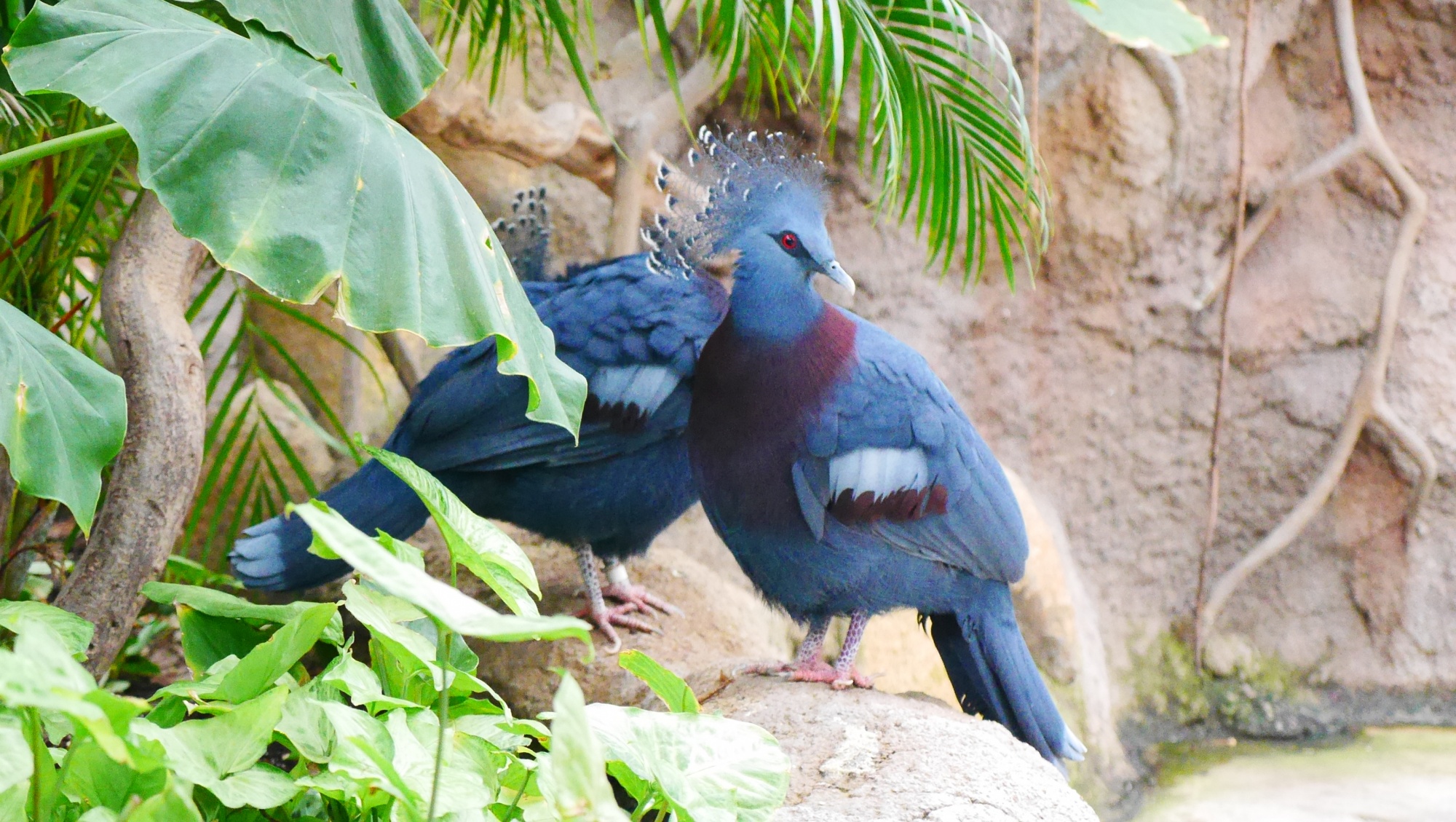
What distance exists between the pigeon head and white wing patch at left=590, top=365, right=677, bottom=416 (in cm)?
31

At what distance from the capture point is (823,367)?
2219 millimetres

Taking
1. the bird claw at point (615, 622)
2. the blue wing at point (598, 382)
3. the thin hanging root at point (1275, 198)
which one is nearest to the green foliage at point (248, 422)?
the blue wing at point (598, 382)

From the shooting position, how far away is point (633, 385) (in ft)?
8.11

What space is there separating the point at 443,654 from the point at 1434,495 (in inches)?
162

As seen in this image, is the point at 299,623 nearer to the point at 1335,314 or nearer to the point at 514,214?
the point at 514,214

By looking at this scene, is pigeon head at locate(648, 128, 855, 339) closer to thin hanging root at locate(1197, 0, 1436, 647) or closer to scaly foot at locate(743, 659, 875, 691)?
scaly foot at locate(743, 659, 875, 691)

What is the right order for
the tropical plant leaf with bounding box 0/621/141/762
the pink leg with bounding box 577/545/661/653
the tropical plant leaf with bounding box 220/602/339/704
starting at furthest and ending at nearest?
the pink leg with bounding box 577/545/661/653 → the tropical plant leaf with bounding box 220/602/339/704 → the tropical plant leaf with bounding box 0/621/141/762

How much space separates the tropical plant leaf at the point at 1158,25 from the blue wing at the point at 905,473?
4.08 ft

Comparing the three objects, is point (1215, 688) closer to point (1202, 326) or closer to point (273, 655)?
point (1202, 326)

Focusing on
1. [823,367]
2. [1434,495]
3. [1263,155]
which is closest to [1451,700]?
[1434,495]

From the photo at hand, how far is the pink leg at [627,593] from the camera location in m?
2.84

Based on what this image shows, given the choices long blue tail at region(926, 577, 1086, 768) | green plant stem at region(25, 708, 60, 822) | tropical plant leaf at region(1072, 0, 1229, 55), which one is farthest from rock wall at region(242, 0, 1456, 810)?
green plant stem at region(25, 708, 60, 822)

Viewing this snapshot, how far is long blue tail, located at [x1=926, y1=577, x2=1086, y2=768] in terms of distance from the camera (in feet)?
7.66

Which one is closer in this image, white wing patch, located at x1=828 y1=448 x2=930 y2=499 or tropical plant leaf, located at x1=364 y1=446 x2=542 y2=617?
tropical plant leaf, located at x1=364 y1=446 x2=542 y2=617
